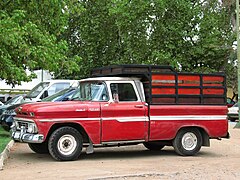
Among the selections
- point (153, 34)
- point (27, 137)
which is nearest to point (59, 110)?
point (27, 137)

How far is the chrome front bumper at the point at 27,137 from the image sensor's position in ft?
34.0

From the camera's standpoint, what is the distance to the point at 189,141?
39.8 feet

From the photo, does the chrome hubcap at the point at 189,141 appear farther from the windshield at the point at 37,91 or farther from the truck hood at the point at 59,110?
the windshield at the point at 37,91

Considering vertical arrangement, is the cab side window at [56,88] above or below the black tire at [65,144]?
above

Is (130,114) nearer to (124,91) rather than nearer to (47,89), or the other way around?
(124,91)

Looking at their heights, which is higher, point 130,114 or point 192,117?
point 130,114

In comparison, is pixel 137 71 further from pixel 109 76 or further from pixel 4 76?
pixel 4 76

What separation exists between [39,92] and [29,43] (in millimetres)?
2754

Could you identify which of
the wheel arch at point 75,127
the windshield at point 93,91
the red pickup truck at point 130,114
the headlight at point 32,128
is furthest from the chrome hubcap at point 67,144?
the windshield at point 93,91

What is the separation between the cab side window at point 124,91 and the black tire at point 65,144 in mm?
1432

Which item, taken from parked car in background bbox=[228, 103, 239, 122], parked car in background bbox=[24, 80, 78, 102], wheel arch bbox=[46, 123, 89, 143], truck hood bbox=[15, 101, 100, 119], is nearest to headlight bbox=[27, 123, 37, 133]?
truck hood bbox=[15, 101, 100, 119]

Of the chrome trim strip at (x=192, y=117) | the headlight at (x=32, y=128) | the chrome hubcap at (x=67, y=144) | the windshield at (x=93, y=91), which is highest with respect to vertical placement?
the windshield at (x=93, y=91)

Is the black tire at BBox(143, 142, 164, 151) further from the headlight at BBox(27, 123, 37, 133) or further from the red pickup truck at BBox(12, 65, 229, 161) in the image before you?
Answer: the headlight at BBox(27, 123, 37, 133)

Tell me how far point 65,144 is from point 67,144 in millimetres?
50
